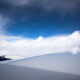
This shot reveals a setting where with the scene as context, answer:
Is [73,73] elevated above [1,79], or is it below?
above

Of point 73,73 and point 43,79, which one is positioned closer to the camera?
point 43,79

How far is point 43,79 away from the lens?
0.77 metres

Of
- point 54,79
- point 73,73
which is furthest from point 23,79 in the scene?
point 73,73

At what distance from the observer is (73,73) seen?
2.95 ft

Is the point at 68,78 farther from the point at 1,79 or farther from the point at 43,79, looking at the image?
→ the point at 1,79

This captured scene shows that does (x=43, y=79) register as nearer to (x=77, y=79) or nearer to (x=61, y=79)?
(x=61, y=79)

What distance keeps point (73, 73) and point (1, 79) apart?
89cm

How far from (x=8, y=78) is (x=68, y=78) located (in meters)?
0.69

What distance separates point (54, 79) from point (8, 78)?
0.53 m

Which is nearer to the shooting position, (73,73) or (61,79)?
(61,79)

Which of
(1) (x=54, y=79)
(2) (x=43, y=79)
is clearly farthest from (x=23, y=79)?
(1) (x=54, y=79)

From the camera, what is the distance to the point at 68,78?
0.80 metres

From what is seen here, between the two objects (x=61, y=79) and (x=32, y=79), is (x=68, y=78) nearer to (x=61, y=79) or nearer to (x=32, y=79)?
(x=61, y=79)

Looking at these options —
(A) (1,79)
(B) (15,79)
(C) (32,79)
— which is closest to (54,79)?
(C) (32,79)
